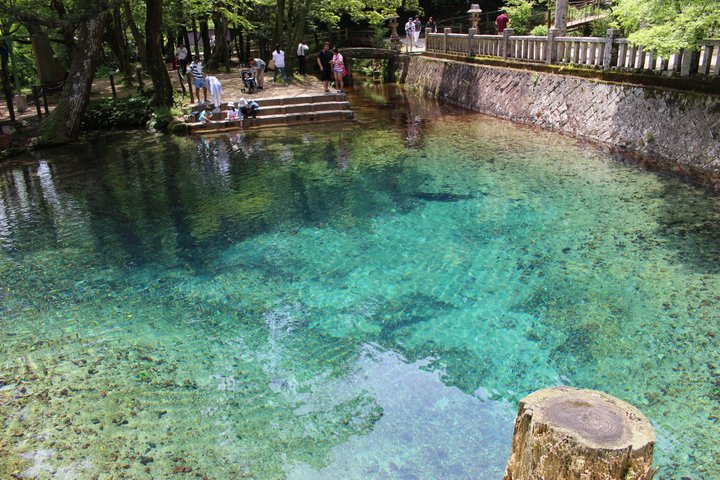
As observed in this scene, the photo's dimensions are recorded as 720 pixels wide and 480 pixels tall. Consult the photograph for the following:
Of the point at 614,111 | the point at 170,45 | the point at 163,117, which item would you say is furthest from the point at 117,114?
the point at 170,45

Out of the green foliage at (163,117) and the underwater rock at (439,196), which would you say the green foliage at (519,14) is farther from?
the underwater rock at (439,196)

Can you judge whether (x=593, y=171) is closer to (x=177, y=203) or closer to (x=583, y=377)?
(x=583, y=377)

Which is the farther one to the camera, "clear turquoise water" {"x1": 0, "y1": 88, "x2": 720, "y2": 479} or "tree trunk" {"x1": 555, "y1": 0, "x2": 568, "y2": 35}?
"tree trunk" {"x1": 555, "y1": 0, "x2": 568, "y2": 35}

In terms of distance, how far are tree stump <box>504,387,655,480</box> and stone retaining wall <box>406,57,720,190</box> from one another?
35.6 feet

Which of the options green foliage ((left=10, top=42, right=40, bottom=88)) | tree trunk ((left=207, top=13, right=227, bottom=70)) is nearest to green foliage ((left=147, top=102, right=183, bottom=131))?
tree trunk ((left=207, top=13, right=227, bottom=70))

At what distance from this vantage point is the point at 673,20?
11.7 metres

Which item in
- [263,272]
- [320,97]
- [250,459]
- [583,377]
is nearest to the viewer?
[250,459]

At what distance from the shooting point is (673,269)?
8711 millimetres

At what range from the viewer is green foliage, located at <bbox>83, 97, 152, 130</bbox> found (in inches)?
866

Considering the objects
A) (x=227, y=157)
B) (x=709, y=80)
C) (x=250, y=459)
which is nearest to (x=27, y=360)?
(x=250, y=459)

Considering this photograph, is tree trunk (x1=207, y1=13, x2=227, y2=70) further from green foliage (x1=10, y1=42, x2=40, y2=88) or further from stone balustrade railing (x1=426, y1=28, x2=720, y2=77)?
stone balustrade railing (x1=426, y1=28, x2=720, y2=77)

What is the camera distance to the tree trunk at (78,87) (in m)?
19.6

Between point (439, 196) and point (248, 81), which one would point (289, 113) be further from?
point (439, 196)

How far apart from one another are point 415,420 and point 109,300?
17.1 feet
